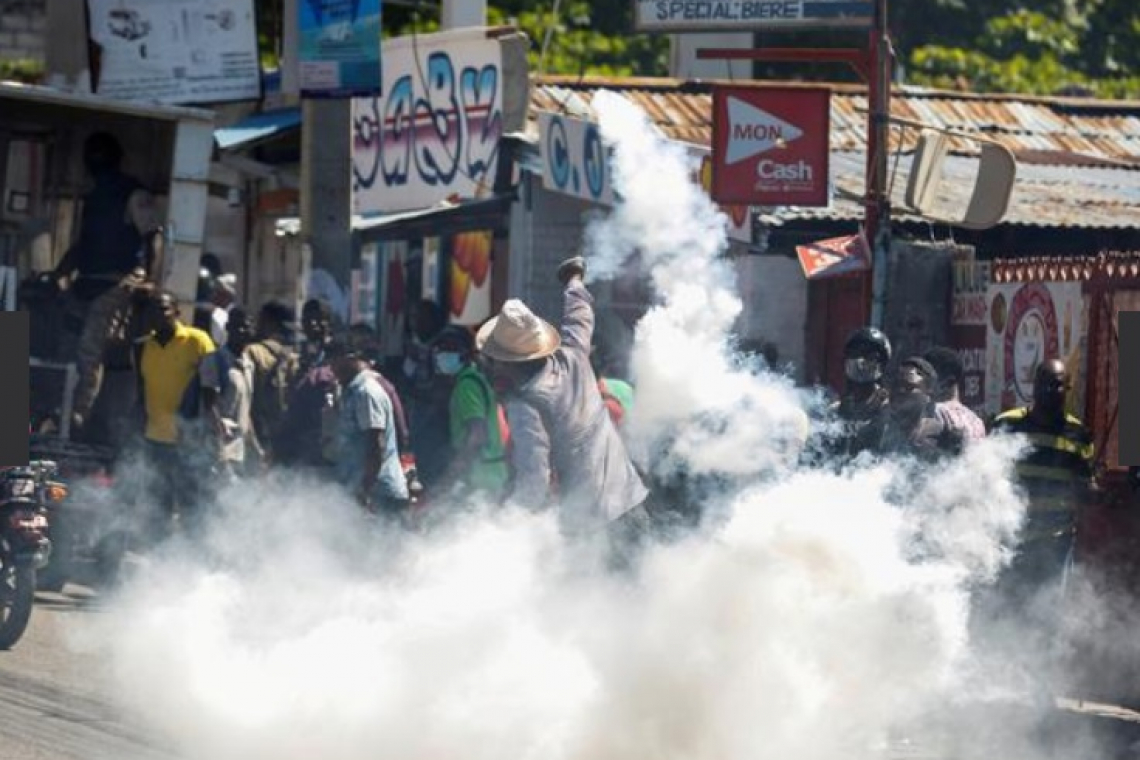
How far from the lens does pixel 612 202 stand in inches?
558

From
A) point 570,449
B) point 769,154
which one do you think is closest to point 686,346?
point 570,449

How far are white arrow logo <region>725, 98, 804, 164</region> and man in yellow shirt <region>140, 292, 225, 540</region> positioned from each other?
320cm

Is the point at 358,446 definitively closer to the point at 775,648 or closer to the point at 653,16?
the point at 653,16

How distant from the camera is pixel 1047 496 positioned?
1113 cm

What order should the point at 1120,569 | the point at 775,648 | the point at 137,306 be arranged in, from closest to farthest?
the point at 775,648, the point at 1120,569, the point at 137,306

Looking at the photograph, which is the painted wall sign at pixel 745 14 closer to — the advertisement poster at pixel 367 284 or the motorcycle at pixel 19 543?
the motorcycle at pixel 19 543

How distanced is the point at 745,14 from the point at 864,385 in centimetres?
493

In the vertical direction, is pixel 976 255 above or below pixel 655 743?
above

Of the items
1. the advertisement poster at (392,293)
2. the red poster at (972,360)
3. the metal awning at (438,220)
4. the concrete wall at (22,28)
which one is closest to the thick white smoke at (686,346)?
the red poster at (972,360)

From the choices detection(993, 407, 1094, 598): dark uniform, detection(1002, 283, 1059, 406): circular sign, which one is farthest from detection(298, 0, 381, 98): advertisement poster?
detection(993, 407, 1094, 598): dark uniform

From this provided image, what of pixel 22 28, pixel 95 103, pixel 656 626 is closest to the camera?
pixel 656 626

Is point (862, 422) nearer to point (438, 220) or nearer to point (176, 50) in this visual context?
point (438, 220)

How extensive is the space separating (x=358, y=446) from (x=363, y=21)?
4144mm

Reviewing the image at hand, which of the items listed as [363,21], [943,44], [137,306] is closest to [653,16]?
[363,21]
